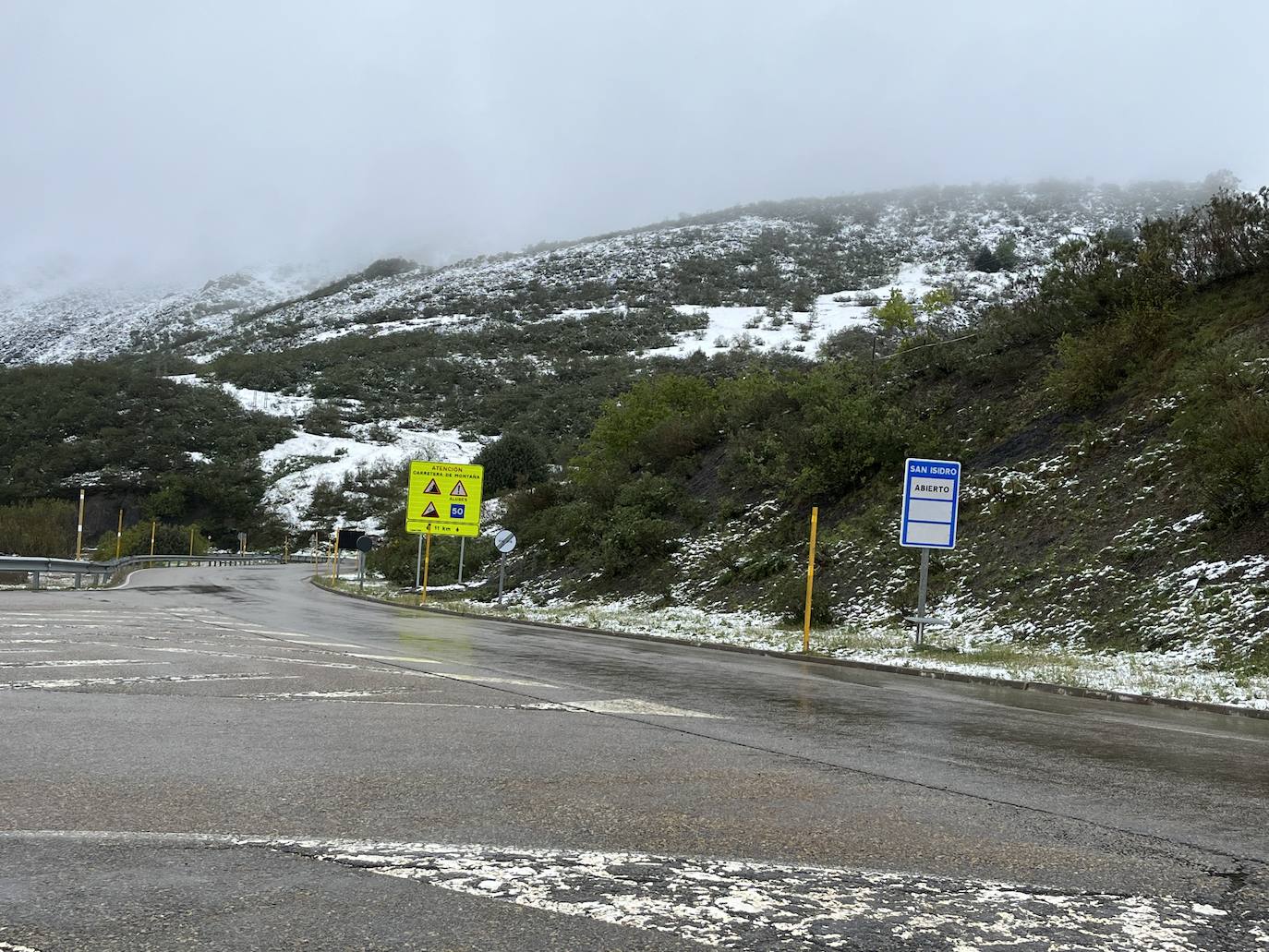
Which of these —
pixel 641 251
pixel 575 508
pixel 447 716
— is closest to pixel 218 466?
pixel 575 508

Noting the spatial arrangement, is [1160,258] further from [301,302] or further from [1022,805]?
[301,302]

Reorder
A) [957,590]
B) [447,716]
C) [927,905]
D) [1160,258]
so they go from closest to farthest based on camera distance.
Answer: [927,905]
[447,716]
[957,590]
[1160,258]

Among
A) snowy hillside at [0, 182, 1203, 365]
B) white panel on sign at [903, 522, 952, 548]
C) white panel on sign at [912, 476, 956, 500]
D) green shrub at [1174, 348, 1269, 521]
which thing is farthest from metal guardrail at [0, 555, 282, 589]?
snowy hillside at [0, 182, 1203, 365]

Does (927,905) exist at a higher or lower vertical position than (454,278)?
lower

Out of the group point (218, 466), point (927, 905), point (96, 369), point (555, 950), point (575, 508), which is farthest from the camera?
point (96, 369)

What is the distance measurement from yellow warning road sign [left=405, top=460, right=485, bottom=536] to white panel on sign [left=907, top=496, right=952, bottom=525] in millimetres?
19558

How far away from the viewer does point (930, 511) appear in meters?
17.7

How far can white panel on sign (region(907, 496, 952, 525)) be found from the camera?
1767 centimetres

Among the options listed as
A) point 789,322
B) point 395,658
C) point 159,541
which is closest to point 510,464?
point 159,541

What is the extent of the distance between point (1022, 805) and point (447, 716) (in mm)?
4101

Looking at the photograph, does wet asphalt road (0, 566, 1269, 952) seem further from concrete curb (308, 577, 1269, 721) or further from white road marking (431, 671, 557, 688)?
concrete curb (308, 577, 1269, 721)

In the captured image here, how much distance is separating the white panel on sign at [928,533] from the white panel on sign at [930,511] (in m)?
0.08

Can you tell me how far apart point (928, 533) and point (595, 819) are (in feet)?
45.3

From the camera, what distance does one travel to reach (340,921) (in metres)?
3.38
